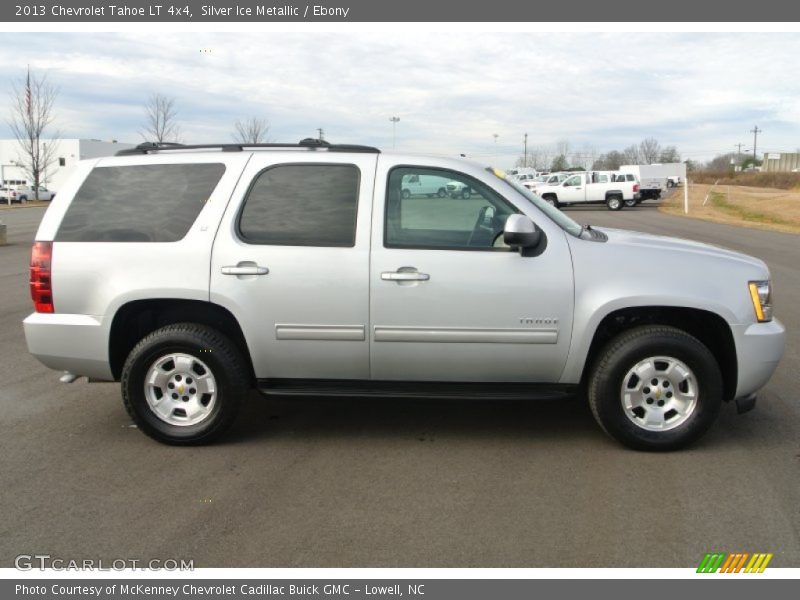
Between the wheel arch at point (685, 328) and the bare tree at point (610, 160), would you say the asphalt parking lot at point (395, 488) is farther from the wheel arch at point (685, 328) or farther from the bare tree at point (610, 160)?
the bare tree at point (610, 160)

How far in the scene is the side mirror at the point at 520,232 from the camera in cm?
423

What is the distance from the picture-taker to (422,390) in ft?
15.0

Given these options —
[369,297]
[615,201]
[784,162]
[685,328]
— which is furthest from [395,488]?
[784,162]

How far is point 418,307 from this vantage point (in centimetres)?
442

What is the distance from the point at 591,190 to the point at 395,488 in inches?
1401

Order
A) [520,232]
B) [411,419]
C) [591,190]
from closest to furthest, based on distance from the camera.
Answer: [520,232] → [411,419] → [591,190]

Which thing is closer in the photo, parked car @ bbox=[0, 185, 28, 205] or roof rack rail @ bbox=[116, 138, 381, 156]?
roof rack rail @ bbox=[116, 138, 381, 156]

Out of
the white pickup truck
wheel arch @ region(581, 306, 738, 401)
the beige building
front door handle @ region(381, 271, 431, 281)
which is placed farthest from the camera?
the beige building

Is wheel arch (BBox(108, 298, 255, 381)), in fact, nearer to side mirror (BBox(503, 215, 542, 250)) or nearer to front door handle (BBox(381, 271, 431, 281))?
front door handle (BBox(381, 271, 431, 281))

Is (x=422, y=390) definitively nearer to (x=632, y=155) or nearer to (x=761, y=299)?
(x=761, y=299)

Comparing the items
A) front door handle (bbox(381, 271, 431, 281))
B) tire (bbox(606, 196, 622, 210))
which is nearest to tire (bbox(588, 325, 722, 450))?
front door handle (bbox(381, 271, 431, 281))

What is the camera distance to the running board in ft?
14.9

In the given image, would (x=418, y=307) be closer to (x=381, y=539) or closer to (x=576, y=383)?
(x=576, y=383)

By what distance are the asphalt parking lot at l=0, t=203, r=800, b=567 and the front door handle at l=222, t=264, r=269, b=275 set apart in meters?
1.16
